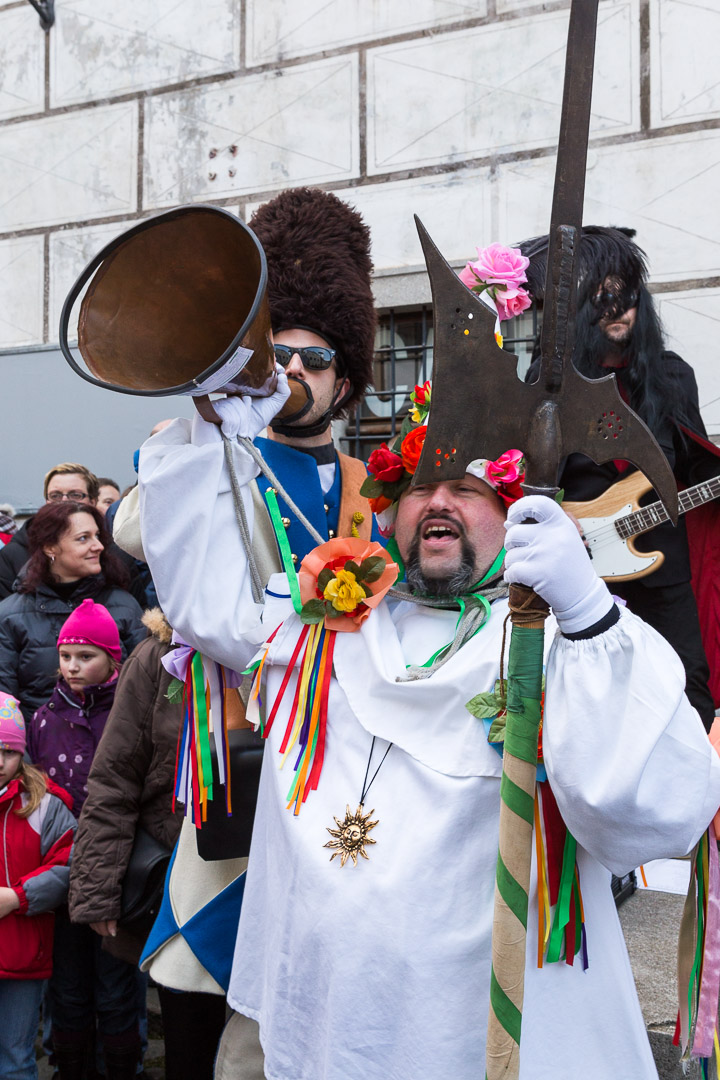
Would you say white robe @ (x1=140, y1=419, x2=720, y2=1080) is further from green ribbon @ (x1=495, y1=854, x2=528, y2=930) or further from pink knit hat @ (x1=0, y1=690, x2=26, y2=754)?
pink knit hat @ (x1=0, y1=690, x2=26, y2=754)

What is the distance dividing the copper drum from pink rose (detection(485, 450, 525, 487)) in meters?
0.52

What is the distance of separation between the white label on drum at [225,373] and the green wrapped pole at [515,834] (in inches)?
29.1

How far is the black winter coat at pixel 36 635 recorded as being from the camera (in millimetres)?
4027

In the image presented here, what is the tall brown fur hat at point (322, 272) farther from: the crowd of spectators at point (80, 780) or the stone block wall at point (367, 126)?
the stone block wall at point (367, 126)

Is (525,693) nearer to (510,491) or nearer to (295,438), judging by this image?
(510,491)

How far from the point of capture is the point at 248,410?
2.24m

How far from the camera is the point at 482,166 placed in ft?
18.7

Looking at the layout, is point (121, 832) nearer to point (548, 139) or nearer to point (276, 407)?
point (276, 407)

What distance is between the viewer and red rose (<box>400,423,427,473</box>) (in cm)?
212

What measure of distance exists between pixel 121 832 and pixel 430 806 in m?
1.60

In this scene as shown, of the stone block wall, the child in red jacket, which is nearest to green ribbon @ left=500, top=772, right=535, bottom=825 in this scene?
the child in red jacket

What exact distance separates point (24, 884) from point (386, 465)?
1977 mm

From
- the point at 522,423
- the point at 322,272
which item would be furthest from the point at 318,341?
the point at 522,423

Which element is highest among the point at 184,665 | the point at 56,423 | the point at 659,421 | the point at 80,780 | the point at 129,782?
the point at 56,423
